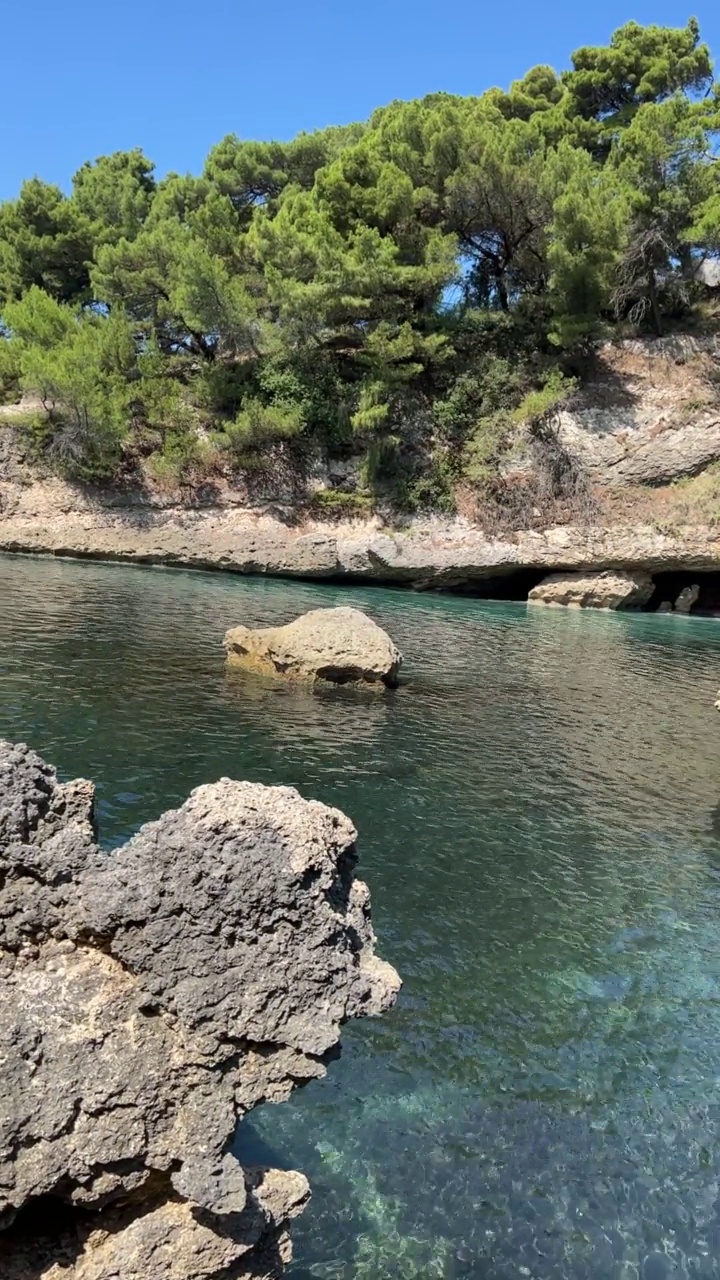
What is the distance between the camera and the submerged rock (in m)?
29.6

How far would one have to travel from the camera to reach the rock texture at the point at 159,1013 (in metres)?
2.66

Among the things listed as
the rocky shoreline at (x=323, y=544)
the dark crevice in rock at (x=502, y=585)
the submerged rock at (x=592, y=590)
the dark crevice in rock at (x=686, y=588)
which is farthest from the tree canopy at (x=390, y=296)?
the dark crevice in rock at (x=686, y=588)

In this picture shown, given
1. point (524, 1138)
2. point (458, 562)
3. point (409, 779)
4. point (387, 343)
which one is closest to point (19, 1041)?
point (524, 1138)

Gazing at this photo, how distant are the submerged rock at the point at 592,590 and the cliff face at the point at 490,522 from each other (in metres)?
0.50

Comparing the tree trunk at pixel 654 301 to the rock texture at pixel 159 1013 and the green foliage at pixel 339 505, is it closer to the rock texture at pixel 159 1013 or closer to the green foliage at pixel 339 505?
the green foliage at pixel 339 505

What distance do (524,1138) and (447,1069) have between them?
2.06 ft

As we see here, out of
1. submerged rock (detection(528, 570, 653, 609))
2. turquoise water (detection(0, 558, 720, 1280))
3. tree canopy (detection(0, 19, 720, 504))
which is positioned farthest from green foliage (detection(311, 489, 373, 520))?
turquoise water (detection(0, 558, 720, 1280))

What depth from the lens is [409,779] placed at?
9.49 meters

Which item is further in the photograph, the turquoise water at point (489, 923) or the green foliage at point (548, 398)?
the green foliage at point (548, 398)

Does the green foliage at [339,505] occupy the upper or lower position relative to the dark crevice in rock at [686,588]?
upper

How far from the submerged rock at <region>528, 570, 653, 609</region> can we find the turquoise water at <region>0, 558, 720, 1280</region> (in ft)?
43.7

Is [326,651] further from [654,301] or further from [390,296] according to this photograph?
[654,301]

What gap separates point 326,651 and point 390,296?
889 inches

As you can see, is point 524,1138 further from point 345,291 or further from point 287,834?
point 345,291
